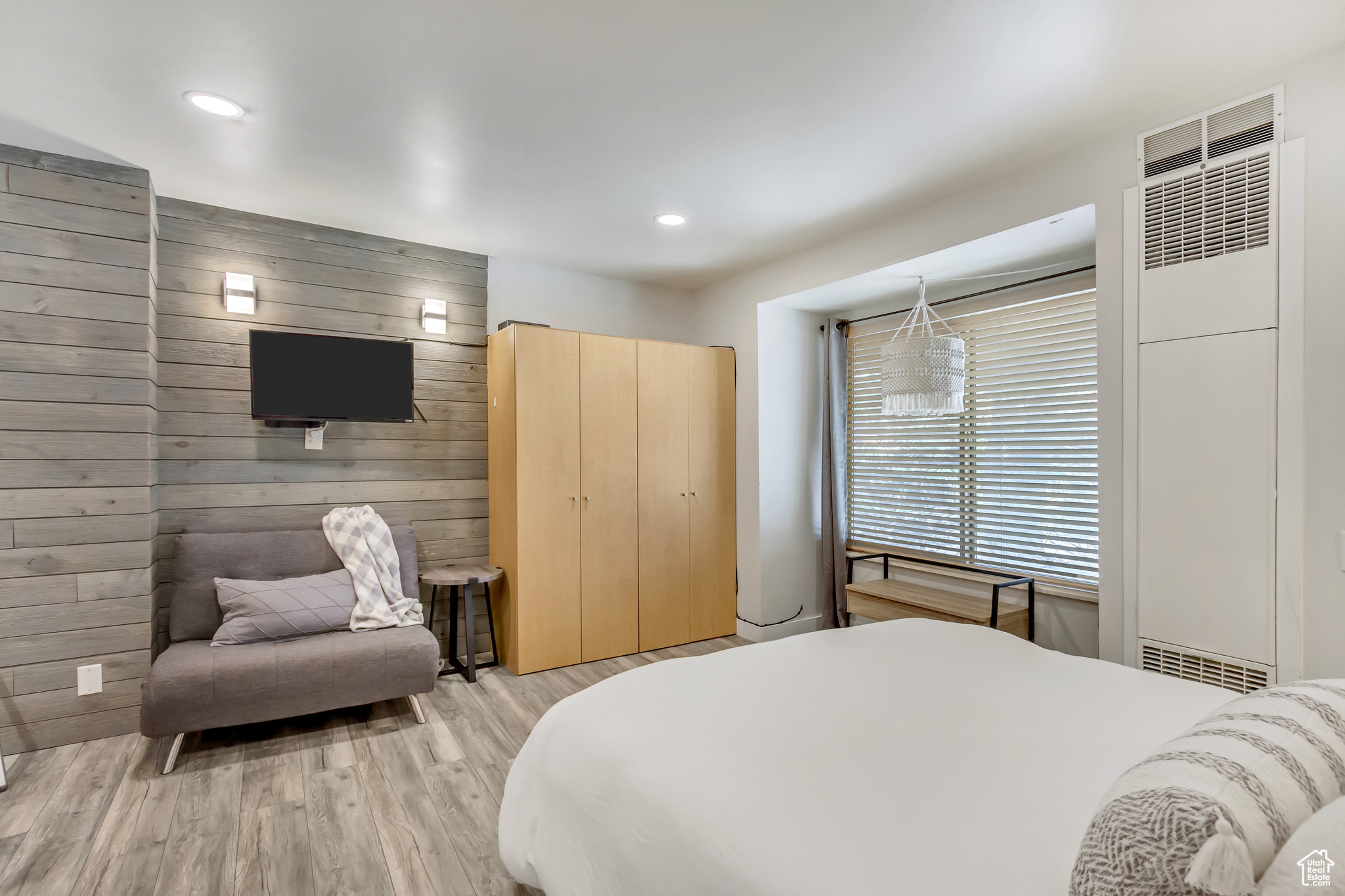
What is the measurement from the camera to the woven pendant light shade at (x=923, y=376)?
3.23 m

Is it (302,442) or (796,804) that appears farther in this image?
(302,442)

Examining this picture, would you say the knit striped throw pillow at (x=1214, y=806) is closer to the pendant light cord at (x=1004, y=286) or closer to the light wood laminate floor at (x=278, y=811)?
the light wood laminate floor at (x=278, y=811)

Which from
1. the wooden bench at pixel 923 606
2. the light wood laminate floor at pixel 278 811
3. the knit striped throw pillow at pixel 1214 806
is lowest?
the light wood laminate floor at pixel 278 811

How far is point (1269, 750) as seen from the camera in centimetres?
103

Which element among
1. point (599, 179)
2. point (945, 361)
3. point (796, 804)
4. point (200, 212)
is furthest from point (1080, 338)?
point (200, 212)

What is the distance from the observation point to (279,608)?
3080 mm

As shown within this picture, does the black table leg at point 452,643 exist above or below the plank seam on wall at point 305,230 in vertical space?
below

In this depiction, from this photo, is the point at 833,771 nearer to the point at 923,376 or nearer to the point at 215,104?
the point at 923,376

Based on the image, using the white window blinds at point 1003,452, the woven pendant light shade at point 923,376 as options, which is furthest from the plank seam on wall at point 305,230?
the white window blinds at point 1003,452

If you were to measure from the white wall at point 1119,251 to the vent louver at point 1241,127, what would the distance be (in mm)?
50

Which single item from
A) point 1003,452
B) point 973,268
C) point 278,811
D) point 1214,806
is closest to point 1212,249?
point 973,268

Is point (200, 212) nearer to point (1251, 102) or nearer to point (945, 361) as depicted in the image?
point (945, 361)

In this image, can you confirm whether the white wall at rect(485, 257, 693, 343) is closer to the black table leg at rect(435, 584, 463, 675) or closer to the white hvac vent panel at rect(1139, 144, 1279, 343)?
the black table leg at rect(435, 584, 463, 675)

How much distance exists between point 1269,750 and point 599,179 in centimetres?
287
